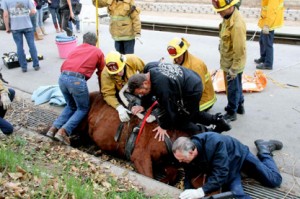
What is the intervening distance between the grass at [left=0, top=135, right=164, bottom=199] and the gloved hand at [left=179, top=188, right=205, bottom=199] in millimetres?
410

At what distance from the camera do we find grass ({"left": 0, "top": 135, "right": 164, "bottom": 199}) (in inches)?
128

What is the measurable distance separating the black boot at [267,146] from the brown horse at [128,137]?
2.97ft

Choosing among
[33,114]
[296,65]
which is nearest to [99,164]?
[33,114]

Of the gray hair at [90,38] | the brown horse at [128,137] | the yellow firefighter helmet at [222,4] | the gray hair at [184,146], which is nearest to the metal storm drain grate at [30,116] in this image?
the brown horse at [128,137]

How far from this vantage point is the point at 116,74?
4582 mm

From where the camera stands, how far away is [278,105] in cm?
572

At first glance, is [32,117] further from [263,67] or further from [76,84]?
[263,67]

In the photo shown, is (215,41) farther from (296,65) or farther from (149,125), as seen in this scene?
(149,125)

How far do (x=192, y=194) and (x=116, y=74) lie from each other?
190cm

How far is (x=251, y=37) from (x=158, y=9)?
709 cm

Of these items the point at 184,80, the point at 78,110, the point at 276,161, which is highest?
the point at 184,80

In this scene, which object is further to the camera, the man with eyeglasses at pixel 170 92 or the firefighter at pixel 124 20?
the firefighter at pixel 124 20

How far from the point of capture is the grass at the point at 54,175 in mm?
3248

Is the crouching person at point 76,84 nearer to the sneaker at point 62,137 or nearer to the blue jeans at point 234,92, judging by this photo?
the sneaker at point 62,137
